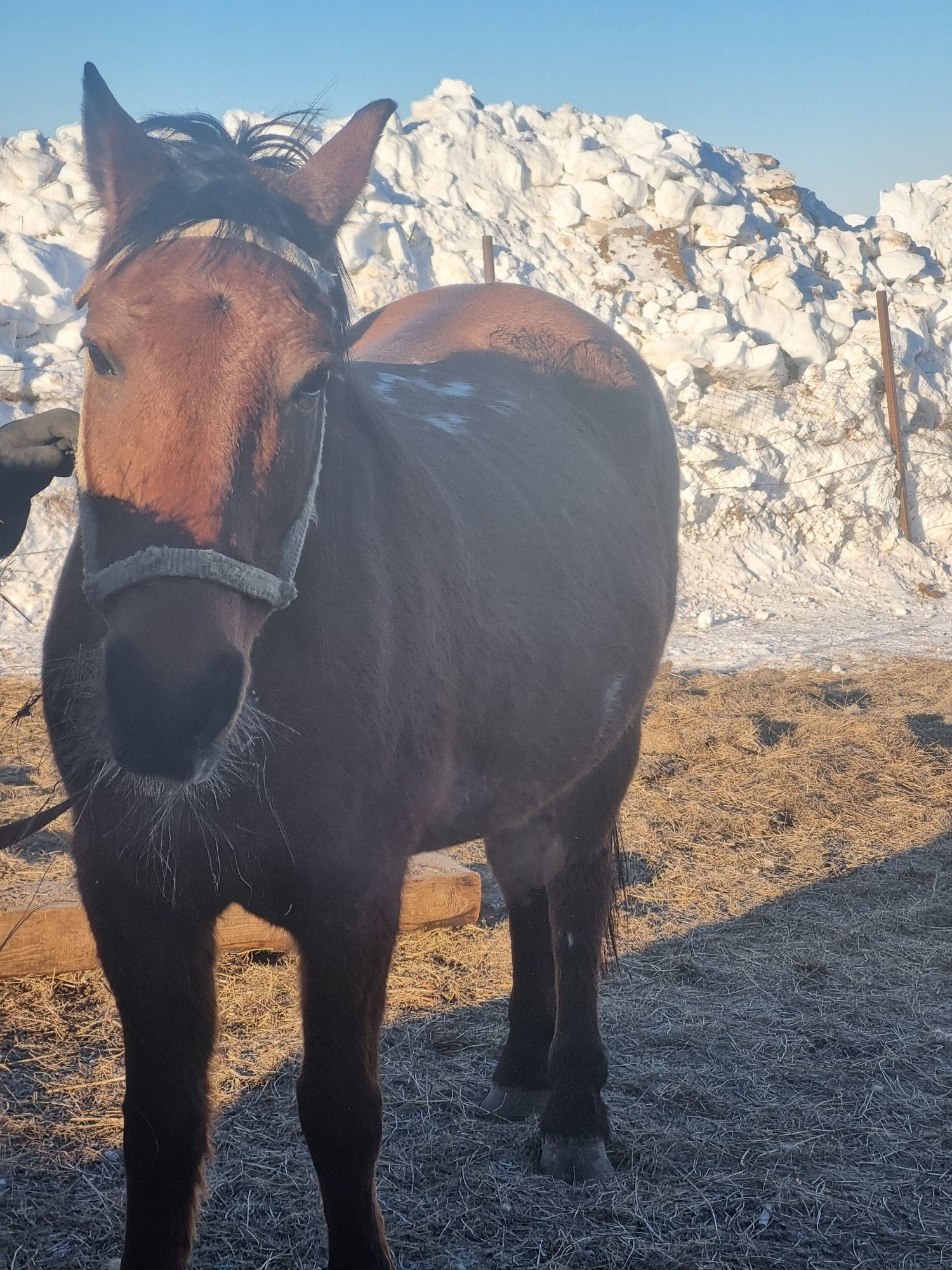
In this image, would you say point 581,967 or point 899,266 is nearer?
point 581,967

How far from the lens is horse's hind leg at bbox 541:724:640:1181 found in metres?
2.43

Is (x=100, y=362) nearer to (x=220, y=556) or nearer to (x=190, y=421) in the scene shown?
(x=190, y=421)

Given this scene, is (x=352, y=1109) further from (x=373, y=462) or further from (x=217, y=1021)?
(x=373, y=462)

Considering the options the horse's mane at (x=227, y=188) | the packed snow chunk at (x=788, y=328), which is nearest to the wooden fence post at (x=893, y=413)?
the packed snow chunk at (x=788, y=328)

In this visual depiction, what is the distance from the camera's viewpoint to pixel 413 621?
1.88 meters

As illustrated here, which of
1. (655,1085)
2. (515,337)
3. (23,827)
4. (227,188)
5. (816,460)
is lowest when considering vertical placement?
(655,1085)

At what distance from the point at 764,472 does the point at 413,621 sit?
10385 mm

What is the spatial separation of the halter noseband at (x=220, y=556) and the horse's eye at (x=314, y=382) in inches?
1.0

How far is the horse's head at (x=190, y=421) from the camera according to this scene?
1.31 m

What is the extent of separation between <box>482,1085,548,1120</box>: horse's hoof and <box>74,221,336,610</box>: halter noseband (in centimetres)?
173

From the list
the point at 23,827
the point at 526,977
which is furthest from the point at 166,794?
the point at 526,977

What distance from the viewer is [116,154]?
1.60 meters

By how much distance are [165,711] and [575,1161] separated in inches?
68.3

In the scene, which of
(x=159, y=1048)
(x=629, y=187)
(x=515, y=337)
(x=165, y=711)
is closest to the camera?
(x=165, y=711)
